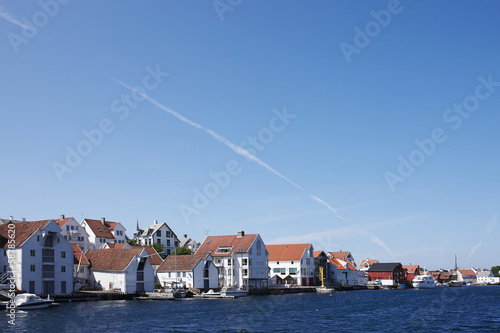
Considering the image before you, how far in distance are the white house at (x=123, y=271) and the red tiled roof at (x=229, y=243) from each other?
77.0 ft

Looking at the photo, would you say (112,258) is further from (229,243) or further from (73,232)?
(73,232)

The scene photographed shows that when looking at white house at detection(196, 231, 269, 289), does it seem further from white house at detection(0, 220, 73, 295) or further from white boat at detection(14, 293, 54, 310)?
white boat at detection(14, 293, 54, 310)

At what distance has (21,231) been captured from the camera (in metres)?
87.1

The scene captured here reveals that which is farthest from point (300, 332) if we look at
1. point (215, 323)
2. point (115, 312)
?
point (115, 312)

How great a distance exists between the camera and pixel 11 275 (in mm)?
82000

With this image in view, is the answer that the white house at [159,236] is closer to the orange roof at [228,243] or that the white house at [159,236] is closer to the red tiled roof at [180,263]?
the orange roof at [228,243]

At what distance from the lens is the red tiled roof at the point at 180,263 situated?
106 m

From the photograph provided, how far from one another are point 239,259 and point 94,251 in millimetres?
33107

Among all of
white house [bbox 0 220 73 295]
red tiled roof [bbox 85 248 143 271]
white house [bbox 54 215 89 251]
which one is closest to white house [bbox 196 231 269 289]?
red tiled roof [bbox 85 248 143 271]

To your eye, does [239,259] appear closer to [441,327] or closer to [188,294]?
[188,294]

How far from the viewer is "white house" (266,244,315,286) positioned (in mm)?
143875

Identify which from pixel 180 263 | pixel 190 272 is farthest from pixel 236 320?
pixel 180 263

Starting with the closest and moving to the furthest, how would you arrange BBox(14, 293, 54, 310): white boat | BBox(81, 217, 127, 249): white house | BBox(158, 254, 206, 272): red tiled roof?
1. BBox(14, 293, 54, 310): white boat
2. BBox(158, 254, 206, 272): red tiled roof
3. BBox(81, 217, 127, 249): white house

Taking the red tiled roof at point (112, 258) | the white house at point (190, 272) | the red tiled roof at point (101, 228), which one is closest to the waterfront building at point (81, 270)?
the red tiled roof at point (112, 258)
